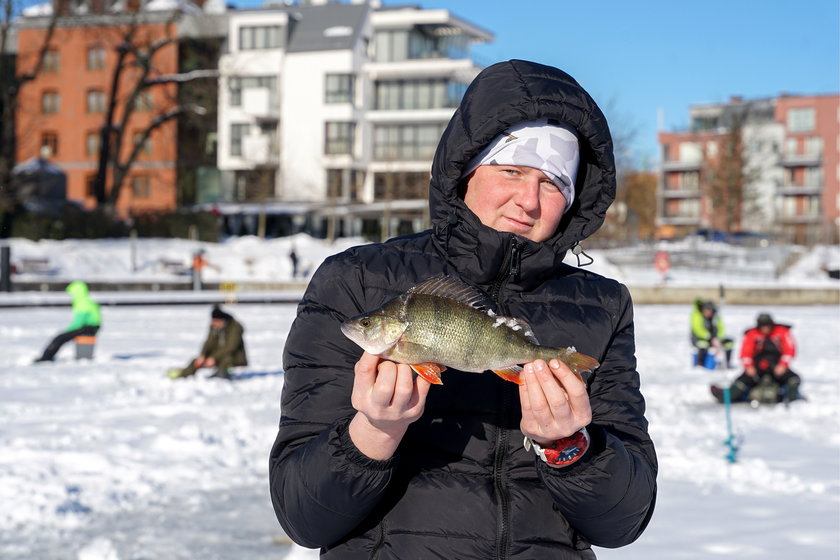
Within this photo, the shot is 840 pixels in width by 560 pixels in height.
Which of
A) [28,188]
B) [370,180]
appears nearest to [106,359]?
[28,188]

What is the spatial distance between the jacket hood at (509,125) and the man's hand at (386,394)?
62cm

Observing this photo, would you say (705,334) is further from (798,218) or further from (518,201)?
(798,218)

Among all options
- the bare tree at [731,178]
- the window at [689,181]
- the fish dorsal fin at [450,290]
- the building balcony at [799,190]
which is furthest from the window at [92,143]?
the fish dorsal fin at [450,290]

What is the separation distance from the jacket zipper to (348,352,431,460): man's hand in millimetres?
419

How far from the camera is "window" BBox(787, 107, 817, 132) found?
96.9m

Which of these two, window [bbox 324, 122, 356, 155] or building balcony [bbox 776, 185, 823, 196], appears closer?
window [bbox 324, 122, 356, 155]

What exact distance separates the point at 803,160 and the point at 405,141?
4891 cm

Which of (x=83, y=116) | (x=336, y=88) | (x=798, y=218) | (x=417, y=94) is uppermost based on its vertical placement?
(x=336, y=88)

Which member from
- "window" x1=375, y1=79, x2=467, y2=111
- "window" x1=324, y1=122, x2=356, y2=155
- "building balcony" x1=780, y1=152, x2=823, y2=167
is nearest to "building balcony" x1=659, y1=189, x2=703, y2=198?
"building balcony" x1=780, y1=152, x2=823, y2=167

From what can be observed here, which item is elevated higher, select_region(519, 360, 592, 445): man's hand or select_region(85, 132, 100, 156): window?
select_region(85, 132, 100, 156): window

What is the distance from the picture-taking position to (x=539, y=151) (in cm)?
287

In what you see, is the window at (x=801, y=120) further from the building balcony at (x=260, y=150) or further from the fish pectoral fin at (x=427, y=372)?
the fish pectoral fin at (x=427, y=372)

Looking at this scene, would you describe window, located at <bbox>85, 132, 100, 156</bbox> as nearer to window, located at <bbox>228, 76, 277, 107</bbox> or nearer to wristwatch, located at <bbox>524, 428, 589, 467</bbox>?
window, located at <bbox>228, 76, 277, 107</bbox>

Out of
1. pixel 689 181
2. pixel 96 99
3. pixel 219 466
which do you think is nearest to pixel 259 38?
pixel 96 99
